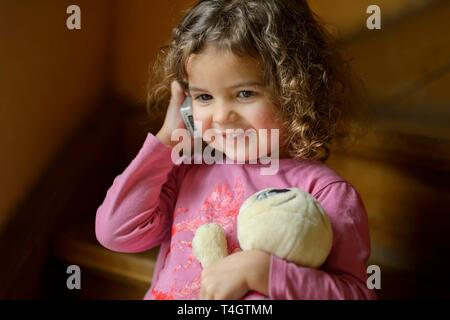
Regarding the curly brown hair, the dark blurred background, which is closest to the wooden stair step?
the dark blurred background

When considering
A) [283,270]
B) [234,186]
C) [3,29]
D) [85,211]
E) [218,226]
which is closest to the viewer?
[283,270]

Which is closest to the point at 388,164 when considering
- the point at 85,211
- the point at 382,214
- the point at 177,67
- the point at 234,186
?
the point at 382,214

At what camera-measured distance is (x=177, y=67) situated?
3.28ft

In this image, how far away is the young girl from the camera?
0.85m

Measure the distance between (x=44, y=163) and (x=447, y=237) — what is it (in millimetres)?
913

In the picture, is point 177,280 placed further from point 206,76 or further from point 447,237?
point 447,237

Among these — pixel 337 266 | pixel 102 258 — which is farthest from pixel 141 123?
pixel 337 266

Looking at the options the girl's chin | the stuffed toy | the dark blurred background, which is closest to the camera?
the stuffed toy

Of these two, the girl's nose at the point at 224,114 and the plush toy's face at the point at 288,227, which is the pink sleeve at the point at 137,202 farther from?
the plush toy's face at the point at 288,227

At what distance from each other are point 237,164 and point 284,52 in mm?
219

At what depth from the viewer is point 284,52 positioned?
913 millimetres

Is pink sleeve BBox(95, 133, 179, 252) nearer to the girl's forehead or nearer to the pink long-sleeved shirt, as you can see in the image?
the pink long-sleeved shirt

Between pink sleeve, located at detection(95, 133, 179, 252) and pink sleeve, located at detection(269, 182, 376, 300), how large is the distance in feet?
0.95

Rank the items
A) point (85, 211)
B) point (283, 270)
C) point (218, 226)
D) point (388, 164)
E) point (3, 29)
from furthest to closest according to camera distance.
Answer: point (85, 211), point (388, 164), point (3, 29), point (218, 226), point (283, 270)
